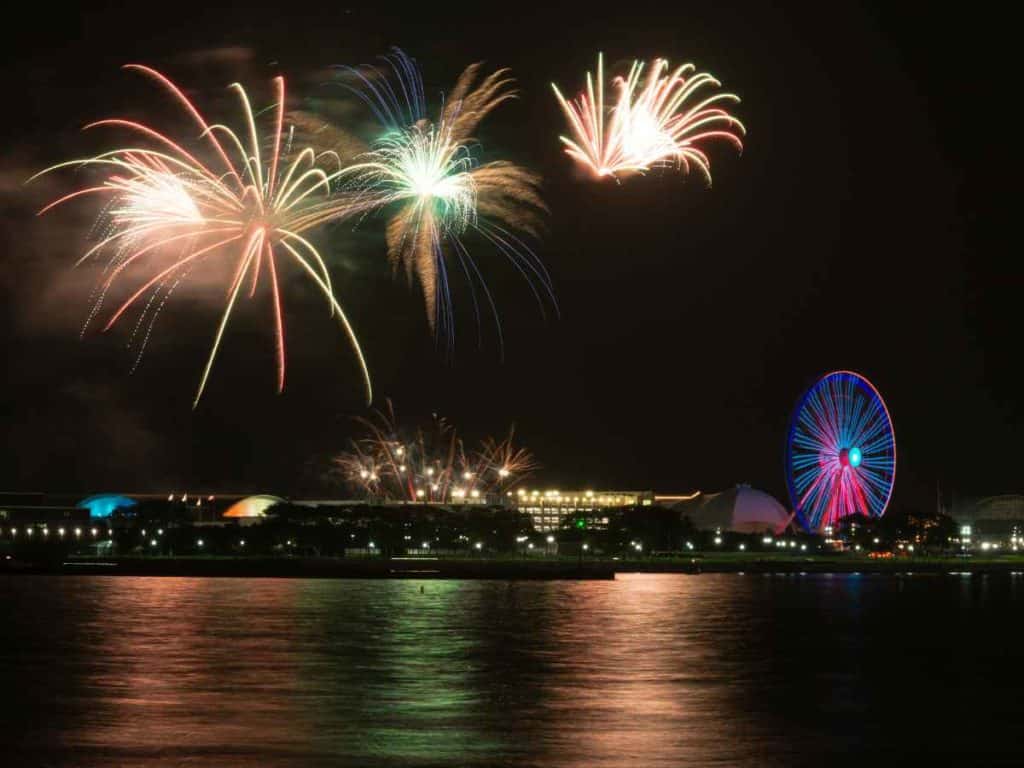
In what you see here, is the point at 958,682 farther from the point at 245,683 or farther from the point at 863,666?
the point at 245,683

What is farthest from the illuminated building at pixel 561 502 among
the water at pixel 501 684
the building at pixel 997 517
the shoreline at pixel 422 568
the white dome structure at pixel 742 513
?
the water at pixel 501 684

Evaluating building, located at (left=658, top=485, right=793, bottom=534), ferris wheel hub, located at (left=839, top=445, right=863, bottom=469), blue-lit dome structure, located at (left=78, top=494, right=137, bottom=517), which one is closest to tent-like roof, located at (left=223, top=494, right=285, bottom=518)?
blue-lit dome structure, located at (left=78, top=494, right=137, bottom=517)

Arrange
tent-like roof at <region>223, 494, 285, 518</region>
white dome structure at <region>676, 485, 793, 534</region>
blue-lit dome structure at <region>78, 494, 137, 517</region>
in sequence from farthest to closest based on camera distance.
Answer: blue-lit dome structure at <region>78, 494, 137, 517</region>
white dome structure at <region>676, 485, 793, 534</region>
tent-like roof at <region>223, 494, 285, 518</region>

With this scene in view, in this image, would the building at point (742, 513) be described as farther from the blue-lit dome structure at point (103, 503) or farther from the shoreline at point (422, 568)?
the blue-lit dome structure at point (103, 503)

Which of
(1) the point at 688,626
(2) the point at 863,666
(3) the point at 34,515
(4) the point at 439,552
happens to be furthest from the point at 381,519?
(2) the point at 863,666

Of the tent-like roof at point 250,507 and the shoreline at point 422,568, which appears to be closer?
the shoreline at point 422,568

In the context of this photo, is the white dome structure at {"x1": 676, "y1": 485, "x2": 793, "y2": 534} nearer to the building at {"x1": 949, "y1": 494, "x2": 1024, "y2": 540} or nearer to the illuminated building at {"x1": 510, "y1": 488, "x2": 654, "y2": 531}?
the illuminated building at {"x1": 510, "y1": 488, "x2": 654, "y2": 531}

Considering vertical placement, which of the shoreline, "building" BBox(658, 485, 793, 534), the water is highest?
"building" BBox(658, 485, 793, 534)

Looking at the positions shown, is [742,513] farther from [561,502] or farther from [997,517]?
[997,517]
